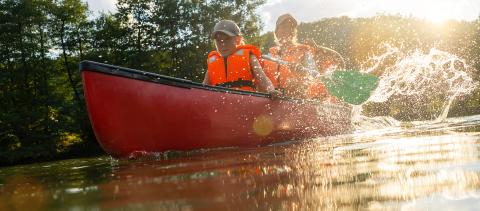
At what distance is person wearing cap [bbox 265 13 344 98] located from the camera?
6.33 m

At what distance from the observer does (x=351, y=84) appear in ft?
20.5

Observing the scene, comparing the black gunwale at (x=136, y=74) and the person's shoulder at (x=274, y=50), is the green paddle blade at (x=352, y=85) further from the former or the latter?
the black gunwale at (x=136, y=74)

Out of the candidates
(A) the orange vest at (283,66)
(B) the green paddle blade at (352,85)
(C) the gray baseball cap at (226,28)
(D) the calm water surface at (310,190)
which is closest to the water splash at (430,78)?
(B) the green paddle blade at (352,85)

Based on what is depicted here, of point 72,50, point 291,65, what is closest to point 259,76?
point 291,65

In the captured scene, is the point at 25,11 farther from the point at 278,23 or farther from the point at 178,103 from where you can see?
the point at 178,103

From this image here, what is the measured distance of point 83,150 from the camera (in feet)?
68.2

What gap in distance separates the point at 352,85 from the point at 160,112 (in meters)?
3.33

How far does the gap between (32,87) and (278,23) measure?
66.5 feet

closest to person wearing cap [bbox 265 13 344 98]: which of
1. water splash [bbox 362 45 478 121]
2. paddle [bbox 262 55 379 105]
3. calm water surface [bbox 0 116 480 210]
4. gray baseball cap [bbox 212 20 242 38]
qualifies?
paddle [bbox 262 55 379 105]

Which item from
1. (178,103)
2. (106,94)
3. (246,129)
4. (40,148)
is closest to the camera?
(106,94)

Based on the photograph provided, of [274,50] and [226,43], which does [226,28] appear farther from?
[274,50]

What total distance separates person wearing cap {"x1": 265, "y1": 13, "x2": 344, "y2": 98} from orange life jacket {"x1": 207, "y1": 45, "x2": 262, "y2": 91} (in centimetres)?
120

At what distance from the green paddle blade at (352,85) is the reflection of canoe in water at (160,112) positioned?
205cm

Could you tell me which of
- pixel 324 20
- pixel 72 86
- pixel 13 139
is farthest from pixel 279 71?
pixel 324 20
